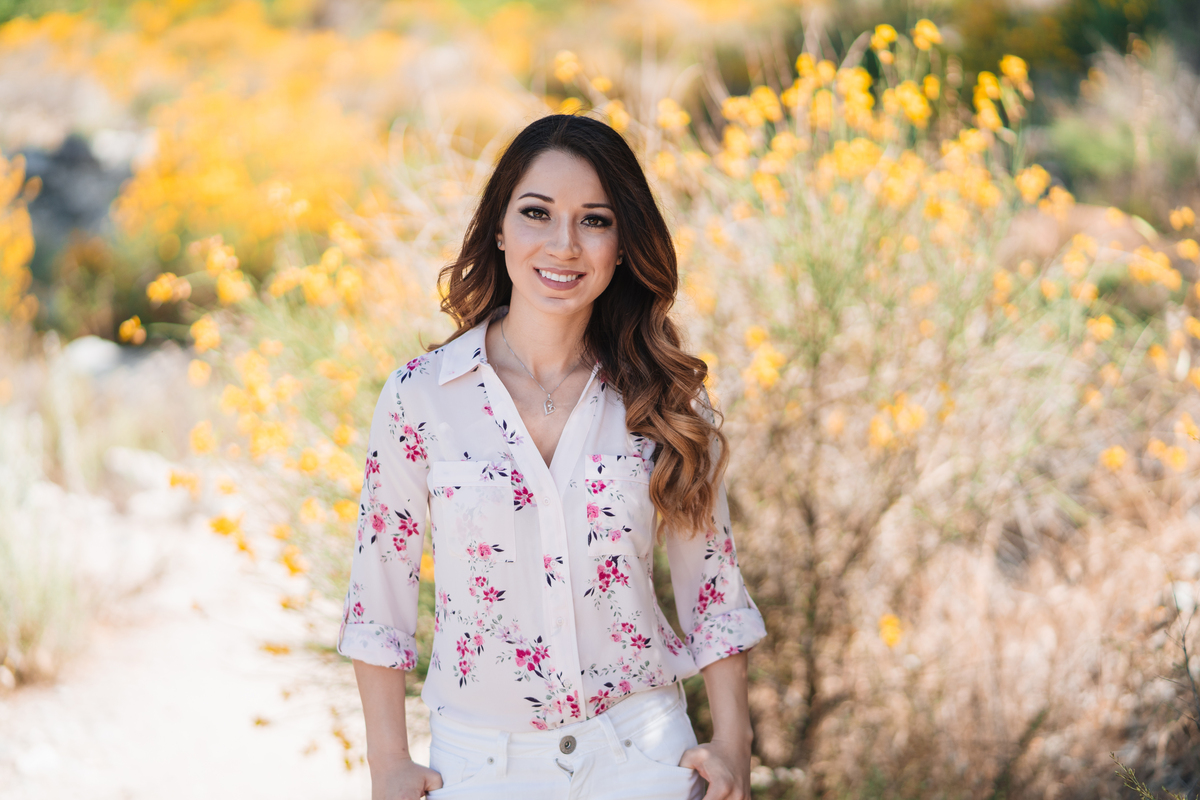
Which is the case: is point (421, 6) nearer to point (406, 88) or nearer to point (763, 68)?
point (406, 88)

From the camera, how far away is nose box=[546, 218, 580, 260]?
5.27 feet

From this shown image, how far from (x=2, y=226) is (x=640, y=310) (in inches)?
241

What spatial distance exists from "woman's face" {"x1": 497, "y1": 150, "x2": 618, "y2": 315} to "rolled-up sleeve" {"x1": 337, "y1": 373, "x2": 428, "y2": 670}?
0.30m

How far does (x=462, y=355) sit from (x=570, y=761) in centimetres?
70

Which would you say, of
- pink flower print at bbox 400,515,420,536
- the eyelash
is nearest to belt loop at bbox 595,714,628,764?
pink flower print at bbox 400,515,420,536

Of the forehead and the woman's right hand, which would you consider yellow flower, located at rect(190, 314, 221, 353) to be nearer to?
the forehead

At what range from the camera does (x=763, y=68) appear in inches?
258

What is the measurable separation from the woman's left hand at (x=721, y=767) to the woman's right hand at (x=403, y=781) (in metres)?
0.41

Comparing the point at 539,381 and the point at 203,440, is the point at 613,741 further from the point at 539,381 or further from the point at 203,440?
the point at 203,440

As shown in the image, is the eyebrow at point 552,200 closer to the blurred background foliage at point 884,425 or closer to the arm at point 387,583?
the arm at point 387,583

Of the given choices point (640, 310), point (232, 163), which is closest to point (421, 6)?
point (232, 163)

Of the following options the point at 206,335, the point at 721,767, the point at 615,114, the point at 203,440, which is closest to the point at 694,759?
the point at 721,767

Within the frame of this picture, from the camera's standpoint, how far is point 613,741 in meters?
1.54

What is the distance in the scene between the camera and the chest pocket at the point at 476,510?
156 centimetres
